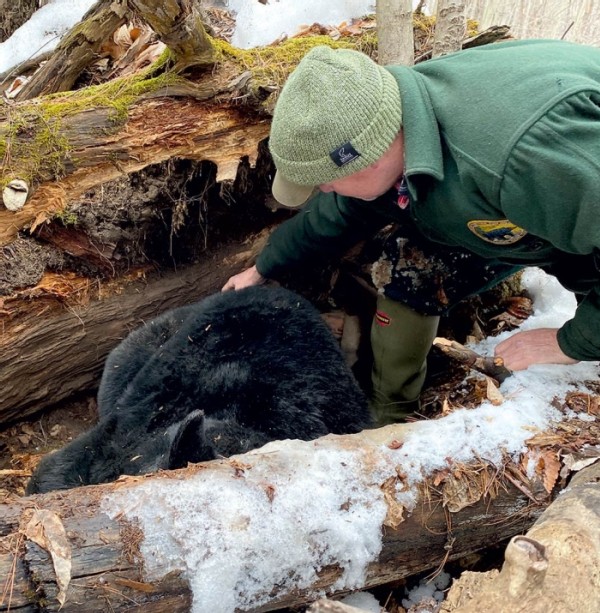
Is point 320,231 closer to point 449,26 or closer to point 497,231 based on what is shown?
point 497,231

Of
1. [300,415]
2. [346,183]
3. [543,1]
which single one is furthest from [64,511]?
[543,1]

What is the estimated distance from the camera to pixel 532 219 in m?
2.05

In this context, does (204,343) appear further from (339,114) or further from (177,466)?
(339,114)

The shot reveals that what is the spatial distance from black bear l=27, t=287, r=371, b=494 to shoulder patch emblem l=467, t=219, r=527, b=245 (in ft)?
2.99

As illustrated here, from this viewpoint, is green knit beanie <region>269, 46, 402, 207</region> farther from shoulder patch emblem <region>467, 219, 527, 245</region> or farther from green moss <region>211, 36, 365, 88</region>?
green moss <region>211, 36, 365, 88</region>

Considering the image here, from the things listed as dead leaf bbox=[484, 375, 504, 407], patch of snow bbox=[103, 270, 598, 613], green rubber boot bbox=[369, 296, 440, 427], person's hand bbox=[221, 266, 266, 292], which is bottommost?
green rubber boot bbox=[369, 296, 440, 427]

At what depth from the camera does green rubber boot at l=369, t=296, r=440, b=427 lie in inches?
125

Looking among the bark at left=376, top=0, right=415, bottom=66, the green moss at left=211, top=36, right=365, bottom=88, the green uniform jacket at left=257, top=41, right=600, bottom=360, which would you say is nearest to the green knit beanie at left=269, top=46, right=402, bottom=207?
the green uniform jacket at left=257, top=41, right=600, bottom=360

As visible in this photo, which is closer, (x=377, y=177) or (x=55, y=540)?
(x=55, y=540)

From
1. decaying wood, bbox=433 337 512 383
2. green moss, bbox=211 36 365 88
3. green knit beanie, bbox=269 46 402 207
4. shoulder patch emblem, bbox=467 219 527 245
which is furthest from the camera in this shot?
green moss, bbox=211 36 365 88

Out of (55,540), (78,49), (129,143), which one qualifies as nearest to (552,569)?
(55,540)

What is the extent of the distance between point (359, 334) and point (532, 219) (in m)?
1.81

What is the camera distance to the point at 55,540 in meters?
1.65

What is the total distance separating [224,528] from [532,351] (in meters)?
1.52
